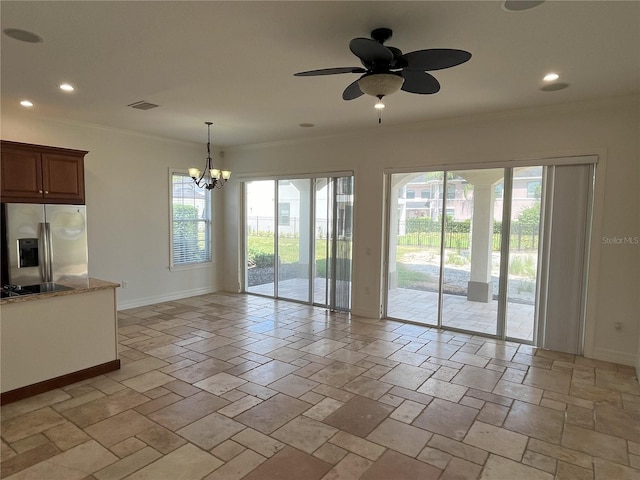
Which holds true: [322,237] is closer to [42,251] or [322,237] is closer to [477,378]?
[477,378]

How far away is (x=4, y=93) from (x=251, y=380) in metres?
4.01

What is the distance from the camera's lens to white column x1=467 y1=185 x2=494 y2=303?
5.02 meters

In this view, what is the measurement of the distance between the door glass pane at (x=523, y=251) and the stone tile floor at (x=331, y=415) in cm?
40

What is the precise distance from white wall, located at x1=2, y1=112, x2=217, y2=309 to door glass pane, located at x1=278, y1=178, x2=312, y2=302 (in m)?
1.75

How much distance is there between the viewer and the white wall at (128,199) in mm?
5547

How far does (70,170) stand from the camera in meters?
4.88

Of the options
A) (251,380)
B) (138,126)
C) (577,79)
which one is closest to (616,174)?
(577,79)

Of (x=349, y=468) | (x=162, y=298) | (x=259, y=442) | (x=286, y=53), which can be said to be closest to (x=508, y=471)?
(x=349, y=468)

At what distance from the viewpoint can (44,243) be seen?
4.66 metres

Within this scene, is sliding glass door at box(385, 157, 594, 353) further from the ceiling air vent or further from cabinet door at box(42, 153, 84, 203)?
cabinet door at box(42, 153, 84, 203)

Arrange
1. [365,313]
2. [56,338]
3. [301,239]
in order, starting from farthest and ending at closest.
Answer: [301,239]
[365,313]
[56,338]

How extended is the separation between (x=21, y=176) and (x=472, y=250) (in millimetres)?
5601

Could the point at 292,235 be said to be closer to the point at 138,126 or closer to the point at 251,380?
the point at 138,126

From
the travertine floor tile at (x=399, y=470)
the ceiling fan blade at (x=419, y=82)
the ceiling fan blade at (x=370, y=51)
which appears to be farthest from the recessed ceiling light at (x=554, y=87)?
the travertine floor tile at (x=399, y=470)
